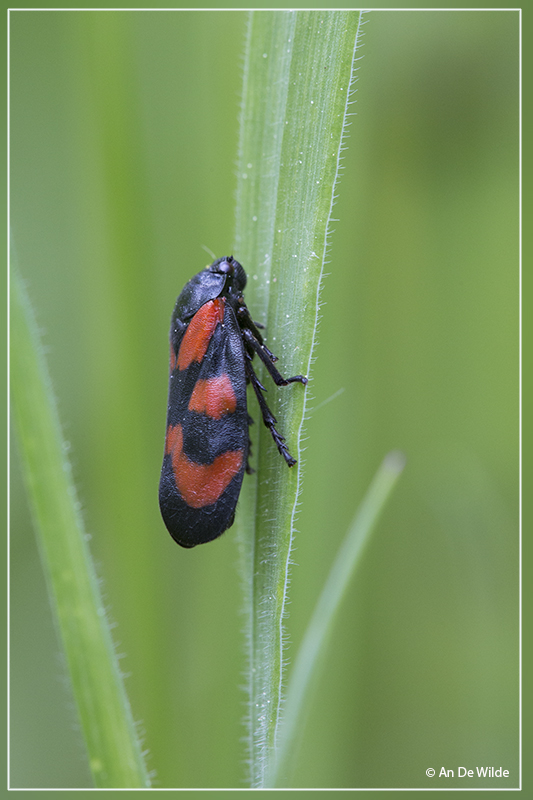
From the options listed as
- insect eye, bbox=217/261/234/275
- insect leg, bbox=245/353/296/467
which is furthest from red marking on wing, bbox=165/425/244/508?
insect eye, bbox=217/261/234/275

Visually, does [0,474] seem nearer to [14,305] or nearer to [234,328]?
→ [14,305]

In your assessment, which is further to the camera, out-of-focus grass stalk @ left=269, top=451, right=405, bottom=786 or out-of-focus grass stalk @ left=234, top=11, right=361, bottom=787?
out-of-focus grass stalk @ left=234, top=11, right=361, bottom=787

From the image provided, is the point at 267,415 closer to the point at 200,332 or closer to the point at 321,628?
the point at 200,332

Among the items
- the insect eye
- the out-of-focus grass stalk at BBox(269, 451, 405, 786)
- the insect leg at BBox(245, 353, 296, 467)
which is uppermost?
the insect eye

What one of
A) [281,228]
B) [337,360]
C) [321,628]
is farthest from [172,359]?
[321,628]

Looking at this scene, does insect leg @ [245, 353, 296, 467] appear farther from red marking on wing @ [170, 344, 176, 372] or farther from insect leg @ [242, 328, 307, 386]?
red marking on wing @ [170, 344, 176, 372]

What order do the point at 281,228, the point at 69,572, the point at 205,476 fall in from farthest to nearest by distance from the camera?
the point at 205,476 → the point at 281,228 → the point at 69,572

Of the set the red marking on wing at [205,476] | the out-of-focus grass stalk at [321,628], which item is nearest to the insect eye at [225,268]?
the red marking on wing at [205,476]
